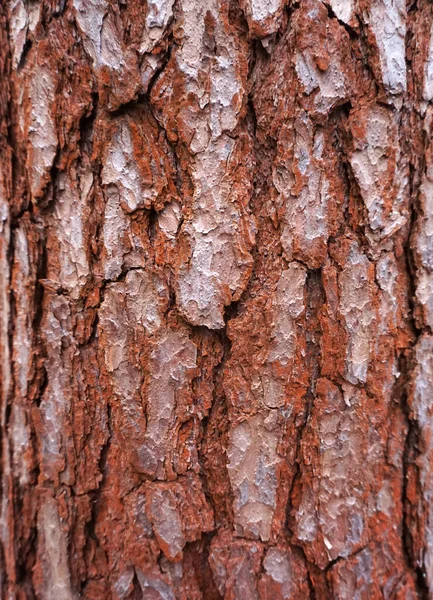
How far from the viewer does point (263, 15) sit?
71 cm

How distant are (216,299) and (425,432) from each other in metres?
0.46

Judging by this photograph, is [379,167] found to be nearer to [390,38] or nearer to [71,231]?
[390,38]

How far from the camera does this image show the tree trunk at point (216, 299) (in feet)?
2.39

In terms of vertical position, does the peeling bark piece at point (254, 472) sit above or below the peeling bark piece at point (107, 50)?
below

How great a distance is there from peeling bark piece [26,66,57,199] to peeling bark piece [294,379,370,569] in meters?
0.63

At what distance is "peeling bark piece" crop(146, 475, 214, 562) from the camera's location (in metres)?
0.79

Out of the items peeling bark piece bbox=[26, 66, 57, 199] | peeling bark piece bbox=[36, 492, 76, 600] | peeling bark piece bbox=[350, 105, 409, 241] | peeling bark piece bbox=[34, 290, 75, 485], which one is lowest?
peeling bark piece bbox=[36, 492, 76, 600]

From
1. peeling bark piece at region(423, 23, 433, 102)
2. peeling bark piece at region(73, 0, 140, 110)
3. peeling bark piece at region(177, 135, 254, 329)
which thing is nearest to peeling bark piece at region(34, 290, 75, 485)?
peeling bark piece at region(177, 135, 254, 329)

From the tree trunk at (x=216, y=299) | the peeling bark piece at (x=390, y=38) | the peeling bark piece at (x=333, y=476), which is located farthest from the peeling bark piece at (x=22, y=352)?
the peeling bark piece at (x=390, y=38)

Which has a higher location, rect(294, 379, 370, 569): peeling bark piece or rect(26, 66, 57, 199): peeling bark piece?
rect(26, 66, 57, 199): peeling bark piece

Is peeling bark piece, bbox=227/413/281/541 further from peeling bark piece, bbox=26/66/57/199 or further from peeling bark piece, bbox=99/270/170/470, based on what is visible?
peeling bark piece, bbox=26/66/57/199

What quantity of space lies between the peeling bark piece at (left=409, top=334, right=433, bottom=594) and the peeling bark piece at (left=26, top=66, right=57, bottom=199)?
0.76 meters

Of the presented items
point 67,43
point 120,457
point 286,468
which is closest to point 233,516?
point 286,468

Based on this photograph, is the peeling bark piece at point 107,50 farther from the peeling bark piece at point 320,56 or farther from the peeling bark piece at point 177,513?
the peeling bark piece at point 177,513
